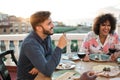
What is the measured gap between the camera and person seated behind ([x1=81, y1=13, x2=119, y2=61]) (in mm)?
2594

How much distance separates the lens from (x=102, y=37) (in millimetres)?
2662

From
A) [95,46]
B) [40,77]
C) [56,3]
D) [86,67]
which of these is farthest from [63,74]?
[56,3]

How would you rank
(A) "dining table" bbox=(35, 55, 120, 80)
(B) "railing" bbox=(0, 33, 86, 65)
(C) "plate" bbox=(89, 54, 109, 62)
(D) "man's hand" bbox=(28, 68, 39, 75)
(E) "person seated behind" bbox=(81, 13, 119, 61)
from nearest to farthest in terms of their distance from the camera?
(A) "dining table" bbox=(35, 55, 120, 80) < (D) "man's hand" bbox=(28, 68, 39, 75) < (C) "plate" bbox=(89, 54, 109, 62) < (E) "person seated behind" bbox=(81, 13, 119, 61) < (B) "railing" bbox=(0, 33, 86, 65)

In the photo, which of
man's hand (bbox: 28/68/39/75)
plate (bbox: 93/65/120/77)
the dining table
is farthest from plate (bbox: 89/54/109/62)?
man's hand (bbox: 28/68/39/75)

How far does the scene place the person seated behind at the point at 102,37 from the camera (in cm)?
259

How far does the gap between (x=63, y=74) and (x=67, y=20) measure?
1.90 meters

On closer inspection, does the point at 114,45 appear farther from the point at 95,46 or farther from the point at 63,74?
the point at 63,74

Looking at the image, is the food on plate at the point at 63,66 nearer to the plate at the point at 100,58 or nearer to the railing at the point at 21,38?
the plate at the point at 100,58

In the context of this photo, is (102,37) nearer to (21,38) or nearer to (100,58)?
(100,58)

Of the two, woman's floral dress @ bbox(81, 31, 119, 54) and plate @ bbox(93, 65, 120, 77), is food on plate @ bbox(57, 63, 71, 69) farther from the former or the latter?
woman's floral dress @ bbox(81, 31, 119, 54)

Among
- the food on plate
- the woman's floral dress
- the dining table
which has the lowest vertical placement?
the dining table

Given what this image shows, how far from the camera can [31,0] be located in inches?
137

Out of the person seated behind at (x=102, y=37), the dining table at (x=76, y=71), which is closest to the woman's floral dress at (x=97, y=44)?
the person seated behind at (x=102, y=37)

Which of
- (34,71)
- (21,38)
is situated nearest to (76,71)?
(34,71)
